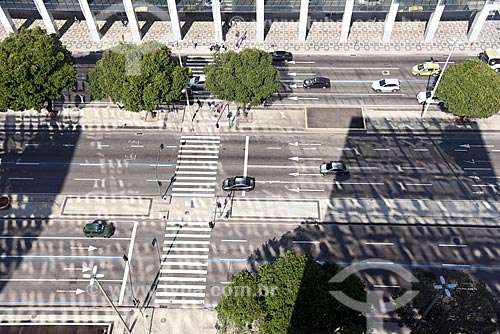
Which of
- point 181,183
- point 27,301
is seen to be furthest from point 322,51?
point 27,301

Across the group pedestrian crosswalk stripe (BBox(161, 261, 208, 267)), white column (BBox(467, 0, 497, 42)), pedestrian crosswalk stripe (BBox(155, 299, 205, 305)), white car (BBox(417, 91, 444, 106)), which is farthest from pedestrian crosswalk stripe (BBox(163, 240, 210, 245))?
white column (BBox(467, 0, 497, 42))

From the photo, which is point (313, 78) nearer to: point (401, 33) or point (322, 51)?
point (322, 51)

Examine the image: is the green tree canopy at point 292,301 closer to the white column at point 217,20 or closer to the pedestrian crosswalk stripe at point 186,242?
the pedestrian crosswalk stripe at point 186,242

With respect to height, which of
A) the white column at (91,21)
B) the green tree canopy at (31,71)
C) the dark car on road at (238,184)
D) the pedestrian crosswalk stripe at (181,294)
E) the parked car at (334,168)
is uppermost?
the white column at (91,21)

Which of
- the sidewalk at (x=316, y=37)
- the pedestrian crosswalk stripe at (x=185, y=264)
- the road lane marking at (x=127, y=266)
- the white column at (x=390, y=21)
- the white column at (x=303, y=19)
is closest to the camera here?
the road lane marking at (x=127, y=266)

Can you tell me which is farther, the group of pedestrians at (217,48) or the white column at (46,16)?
the group of pedestrians at (217,48)

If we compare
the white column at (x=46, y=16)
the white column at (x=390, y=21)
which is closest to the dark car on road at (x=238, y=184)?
the white column at (x=390, y=21)
